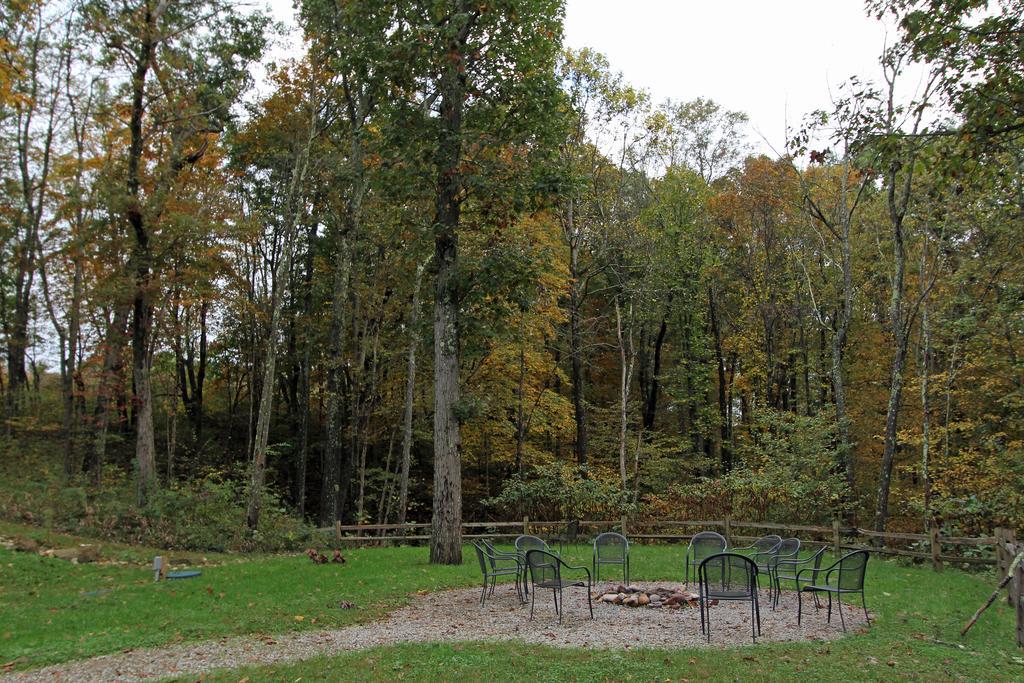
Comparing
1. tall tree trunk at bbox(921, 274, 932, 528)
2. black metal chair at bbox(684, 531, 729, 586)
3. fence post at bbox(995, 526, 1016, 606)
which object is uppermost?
tall tree trunk at bbox(921, 274, 932, 528)

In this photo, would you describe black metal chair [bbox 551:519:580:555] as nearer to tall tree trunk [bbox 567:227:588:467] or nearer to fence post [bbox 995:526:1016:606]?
tall tree trunk [bbox 567:227:588:467]

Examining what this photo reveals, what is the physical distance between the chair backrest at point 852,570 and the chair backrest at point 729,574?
1.20 meters

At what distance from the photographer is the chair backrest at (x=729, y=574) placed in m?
6.79

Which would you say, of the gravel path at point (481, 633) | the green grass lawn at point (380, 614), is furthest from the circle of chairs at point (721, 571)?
the green grass lawn at point (380, 614)

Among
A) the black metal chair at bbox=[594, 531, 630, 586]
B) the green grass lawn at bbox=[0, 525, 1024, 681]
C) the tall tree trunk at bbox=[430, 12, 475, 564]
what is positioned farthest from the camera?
the tall tree trunk at bbox=[430, 12, 475, 564]

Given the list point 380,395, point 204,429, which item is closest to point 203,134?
point 380,395

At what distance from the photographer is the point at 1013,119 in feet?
20.1

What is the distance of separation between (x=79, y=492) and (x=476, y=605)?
34.4ft

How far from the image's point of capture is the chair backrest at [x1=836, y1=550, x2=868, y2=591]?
286 inches

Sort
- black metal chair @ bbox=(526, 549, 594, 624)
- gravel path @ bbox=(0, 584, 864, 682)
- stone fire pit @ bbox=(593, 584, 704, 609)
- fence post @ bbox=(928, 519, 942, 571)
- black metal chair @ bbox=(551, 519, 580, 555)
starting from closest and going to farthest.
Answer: gravel path @ bbox=(0, 584, 864, 682) → black metal chair @ bbox=(526, 549, 594, 624) → stone fire pit @ bbox=(593, 584, 704, 609) → fence post @ bbox=(928, 519, 942, 571) → black metal chair @ bbox=(551, 519, 580, 555)

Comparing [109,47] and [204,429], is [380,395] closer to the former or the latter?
[204,429]

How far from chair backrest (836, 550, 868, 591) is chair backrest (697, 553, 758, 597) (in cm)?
120

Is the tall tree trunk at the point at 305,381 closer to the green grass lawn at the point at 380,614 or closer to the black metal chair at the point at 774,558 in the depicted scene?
the green grass lawn at the point at 380,614

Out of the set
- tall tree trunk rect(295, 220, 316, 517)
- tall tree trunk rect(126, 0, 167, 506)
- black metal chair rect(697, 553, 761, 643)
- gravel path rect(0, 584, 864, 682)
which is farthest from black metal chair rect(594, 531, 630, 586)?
tall tree trunk rect(295, 220, 316, 517)
